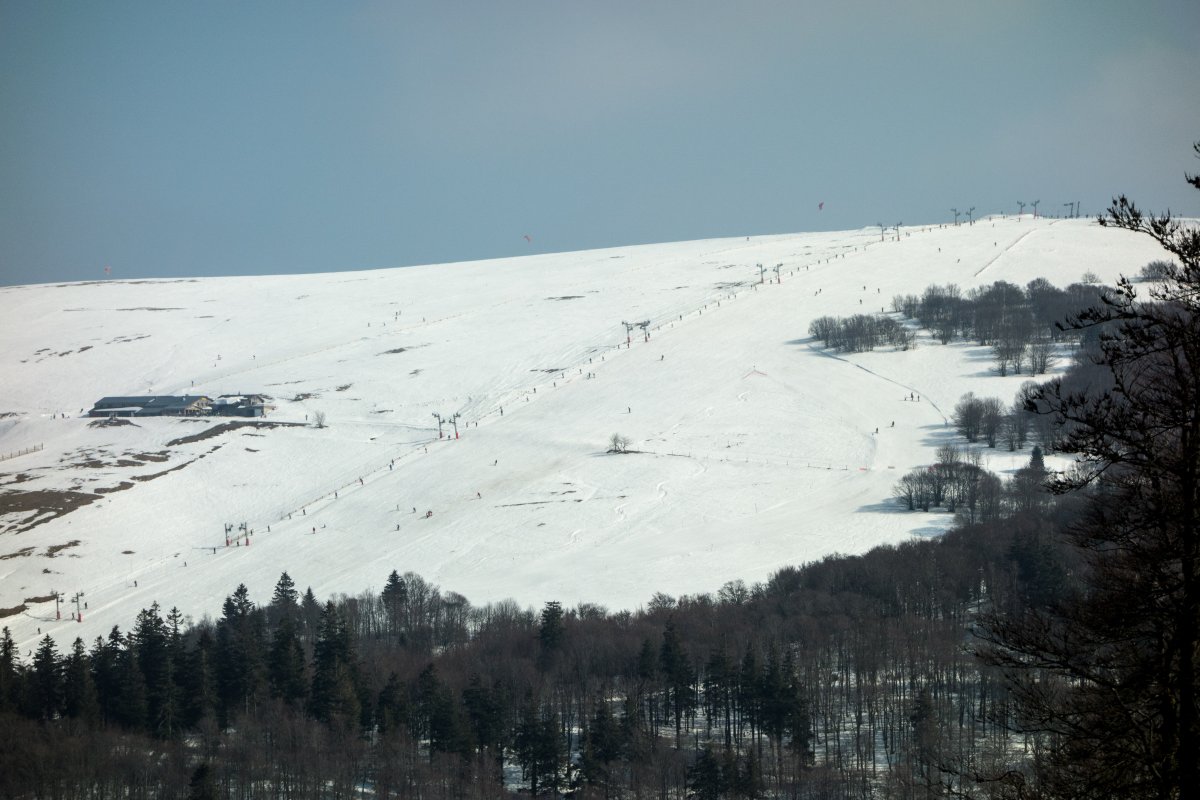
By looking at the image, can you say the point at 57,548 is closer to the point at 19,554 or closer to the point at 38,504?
the point at 19,554

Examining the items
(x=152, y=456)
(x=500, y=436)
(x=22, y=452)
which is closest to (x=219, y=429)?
(x=152, y=456)

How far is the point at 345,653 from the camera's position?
54.4 m

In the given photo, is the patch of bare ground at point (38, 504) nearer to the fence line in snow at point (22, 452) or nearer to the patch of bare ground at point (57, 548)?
the patch of bare ground at point (57, 548)

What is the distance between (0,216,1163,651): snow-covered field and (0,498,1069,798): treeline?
1007 cm

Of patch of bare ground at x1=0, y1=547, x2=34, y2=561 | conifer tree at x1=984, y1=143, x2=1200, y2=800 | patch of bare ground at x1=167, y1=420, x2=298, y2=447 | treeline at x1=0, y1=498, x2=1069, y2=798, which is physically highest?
conifer tree at x1=984, y1=143, x2=1200, y2=800

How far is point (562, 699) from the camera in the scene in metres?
51.7

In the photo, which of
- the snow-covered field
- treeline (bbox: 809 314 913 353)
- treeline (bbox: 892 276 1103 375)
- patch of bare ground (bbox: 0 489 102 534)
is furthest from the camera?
treeline (bbox: 809 314 913 353)

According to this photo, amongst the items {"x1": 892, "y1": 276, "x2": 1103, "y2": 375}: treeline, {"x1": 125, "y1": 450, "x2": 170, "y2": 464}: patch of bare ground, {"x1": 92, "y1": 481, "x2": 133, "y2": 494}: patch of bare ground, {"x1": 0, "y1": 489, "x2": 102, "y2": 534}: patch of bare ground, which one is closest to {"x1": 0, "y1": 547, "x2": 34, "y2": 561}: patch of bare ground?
{"x1": 0, "y1": 489, "x2": 102, "y2": 534}: patch of bare ground

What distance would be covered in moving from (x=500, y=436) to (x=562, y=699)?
182 ft

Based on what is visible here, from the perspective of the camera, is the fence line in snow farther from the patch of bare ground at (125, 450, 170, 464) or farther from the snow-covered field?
the patch of bare ground at (125, 450, 170, 464)

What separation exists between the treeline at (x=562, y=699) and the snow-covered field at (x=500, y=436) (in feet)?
33.0

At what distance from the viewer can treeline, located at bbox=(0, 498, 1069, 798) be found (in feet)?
147

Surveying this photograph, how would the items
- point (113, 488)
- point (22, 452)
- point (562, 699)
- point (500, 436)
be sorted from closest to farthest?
point (562, 699), point (113, 488), point (500, 436), point (22, 452)

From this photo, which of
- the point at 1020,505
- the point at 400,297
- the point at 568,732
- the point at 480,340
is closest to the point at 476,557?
the point at 568,732
